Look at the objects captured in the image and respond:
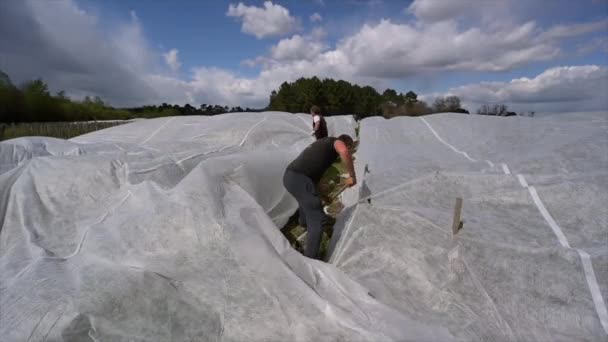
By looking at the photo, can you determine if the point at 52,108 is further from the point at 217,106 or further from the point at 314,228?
the point at 314,228

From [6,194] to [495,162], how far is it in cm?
548

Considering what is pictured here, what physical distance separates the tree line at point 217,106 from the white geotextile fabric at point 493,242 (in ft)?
77.3

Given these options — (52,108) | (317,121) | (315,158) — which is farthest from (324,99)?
(315,158)

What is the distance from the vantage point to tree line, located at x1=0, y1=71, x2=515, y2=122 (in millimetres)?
28859

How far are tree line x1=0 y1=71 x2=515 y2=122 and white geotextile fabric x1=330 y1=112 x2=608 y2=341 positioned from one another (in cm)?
2355

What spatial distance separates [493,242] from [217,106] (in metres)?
39.2

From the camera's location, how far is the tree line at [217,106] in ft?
94.7

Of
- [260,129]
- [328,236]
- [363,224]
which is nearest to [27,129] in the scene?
[260,129]

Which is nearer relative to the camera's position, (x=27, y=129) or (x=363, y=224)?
(x=363, y=224)

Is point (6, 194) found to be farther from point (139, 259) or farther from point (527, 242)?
point (527, 242)

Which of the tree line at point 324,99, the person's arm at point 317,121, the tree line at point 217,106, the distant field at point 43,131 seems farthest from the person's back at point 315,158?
the tree line at point 324,99

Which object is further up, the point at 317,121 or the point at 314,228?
the point at 317,121

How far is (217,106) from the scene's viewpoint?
39.2 meters

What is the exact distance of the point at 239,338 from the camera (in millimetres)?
1962
